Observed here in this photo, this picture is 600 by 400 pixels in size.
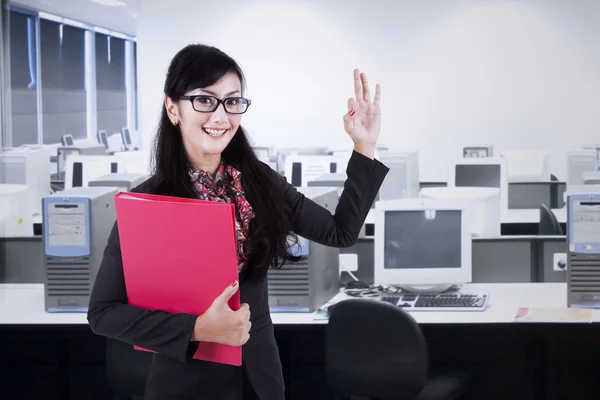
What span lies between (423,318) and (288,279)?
53 centimetres

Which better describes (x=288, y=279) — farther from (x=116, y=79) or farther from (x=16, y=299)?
(x=116, y=79)

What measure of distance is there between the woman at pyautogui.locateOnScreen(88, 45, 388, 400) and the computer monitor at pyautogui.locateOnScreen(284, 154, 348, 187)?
16.8ft

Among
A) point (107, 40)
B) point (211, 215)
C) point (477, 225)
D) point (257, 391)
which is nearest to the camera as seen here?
point (211, 215)

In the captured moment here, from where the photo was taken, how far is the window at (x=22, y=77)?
1190 centimetres

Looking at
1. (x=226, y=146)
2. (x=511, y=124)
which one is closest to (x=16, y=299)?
(x=226, y=146)

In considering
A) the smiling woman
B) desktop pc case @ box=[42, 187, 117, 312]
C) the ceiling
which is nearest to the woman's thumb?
the smiling woman

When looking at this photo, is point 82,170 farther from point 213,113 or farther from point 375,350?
point 213,113

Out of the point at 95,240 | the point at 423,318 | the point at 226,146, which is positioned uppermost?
the point at 226,146

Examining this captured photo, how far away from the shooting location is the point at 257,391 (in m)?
1.64

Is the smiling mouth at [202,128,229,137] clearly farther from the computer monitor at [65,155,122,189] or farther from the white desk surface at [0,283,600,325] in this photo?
the computer monitor at [65,155,122,189]

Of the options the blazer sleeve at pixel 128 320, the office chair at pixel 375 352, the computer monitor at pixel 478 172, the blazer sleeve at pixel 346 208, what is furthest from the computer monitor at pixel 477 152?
the blazer sleeve at pixel 128 320

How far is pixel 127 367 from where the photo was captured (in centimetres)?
328

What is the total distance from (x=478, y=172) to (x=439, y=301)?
10.3 ft

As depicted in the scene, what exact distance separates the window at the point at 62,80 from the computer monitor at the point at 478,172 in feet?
27.2
